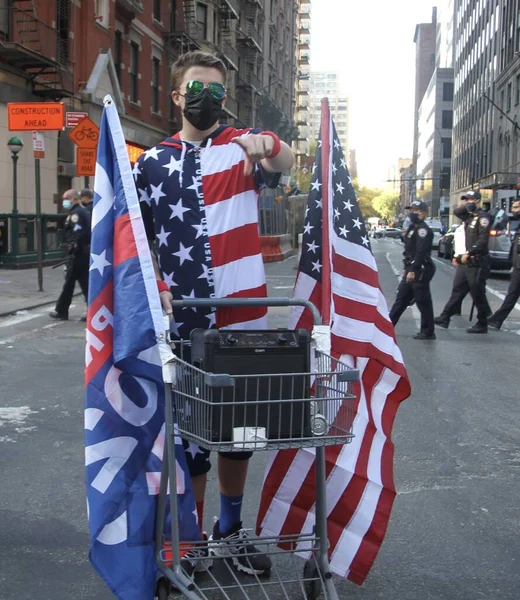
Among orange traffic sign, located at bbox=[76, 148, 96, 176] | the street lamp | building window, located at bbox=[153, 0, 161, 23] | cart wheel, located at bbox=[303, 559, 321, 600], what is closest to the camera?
cart wheel, located at bbox=[303, 559, 321, 600]

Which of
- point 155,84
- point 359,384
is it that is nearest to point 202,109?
point 359,384

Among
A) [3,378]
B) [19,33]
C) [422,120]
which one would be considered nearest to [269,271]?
[19,33]

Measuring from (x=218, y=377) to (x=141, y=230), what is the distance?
26.6 inches

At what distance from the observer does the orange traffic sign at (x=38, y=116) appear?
15070mm

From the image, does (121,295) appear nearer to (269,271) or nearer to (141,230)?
(141,230)

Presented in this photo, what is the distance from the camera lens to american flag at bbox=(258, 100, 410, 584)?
3.15m

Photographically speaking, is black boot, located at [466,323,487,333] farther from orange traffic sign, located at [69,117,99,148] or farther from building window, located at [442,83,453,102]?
building window, located at [442,83,453,102]

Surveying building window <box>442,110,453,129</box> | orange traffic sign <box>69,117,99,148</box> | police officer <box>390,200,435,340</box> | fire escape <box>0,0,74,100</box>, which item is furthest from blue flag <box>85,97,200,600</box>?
building window <box>442,110,453,129</box>

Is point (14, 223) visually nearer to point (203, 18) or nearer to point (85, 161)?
point (85, 161)

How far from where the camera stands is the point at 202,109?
9.98 ft

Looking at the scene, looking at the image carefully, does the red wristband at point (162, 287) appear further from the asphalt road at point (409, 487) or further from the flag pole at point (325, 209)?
the asphalt road at point (409, 487)

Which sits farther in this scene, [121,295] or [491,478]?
[491,478]

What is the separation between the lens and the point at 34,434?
5.59 metres

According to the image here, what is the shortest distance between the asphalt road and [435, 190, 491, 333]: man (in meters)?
2.56
